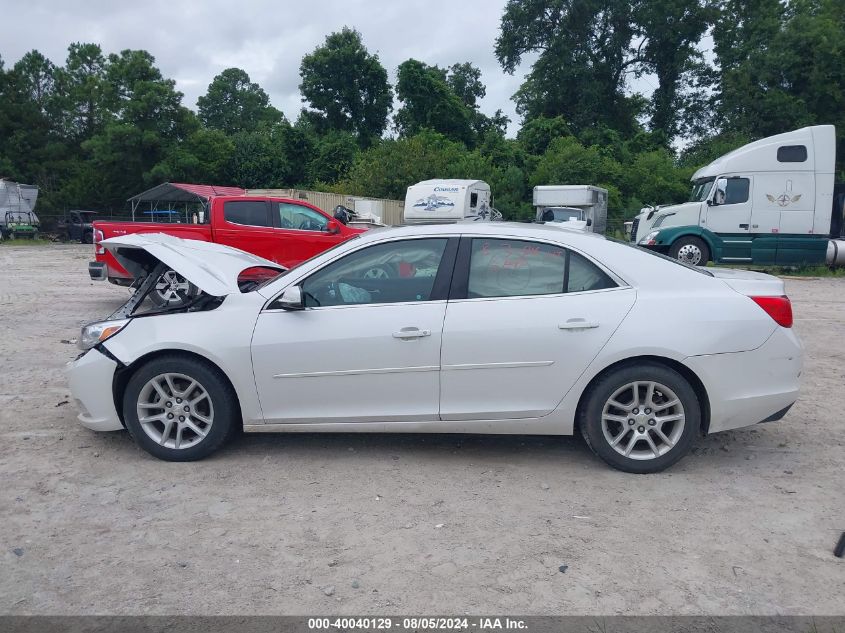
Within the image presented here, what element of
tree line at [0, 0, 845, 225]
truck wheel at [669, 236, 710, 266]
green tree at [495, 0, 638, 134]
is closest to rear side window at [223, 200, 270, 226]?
truck wheel at [669, 236, 710, 266]

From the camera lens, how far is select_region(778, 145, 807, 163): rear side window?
1634 cm

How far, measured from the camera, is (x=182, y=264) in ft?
15.9

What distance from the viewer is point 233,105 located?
248ft

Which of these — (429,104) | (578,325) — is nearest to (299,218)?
(578,325)

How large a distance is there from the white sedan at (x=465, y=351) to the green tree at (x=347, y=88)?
43967 mm

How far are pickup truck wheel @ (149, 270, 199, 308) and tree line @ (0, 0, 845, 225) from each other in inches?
1019

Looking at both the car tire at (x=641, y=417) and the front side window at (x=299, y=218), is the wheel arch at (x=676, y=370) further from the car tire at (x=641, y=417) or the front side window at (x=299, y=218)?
the front side window at (x=299, y=218)

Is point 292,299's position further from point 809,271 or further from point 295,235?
point 809,271

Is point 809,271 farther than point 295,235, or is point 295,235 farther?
point 809,271

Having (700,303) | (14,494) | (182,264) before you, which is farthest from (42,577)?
(700,303)

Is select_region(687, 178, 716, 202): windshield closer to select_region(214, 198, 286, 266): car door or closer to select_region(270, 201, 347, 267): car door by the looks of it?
select_region(270, 201, 347, 267): car door

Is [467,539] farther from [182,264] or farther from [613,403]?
[182,264]

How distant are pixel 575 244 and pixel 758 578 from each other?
2209 mm

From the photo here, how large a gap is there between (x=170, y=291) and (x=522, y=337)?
4399mm
